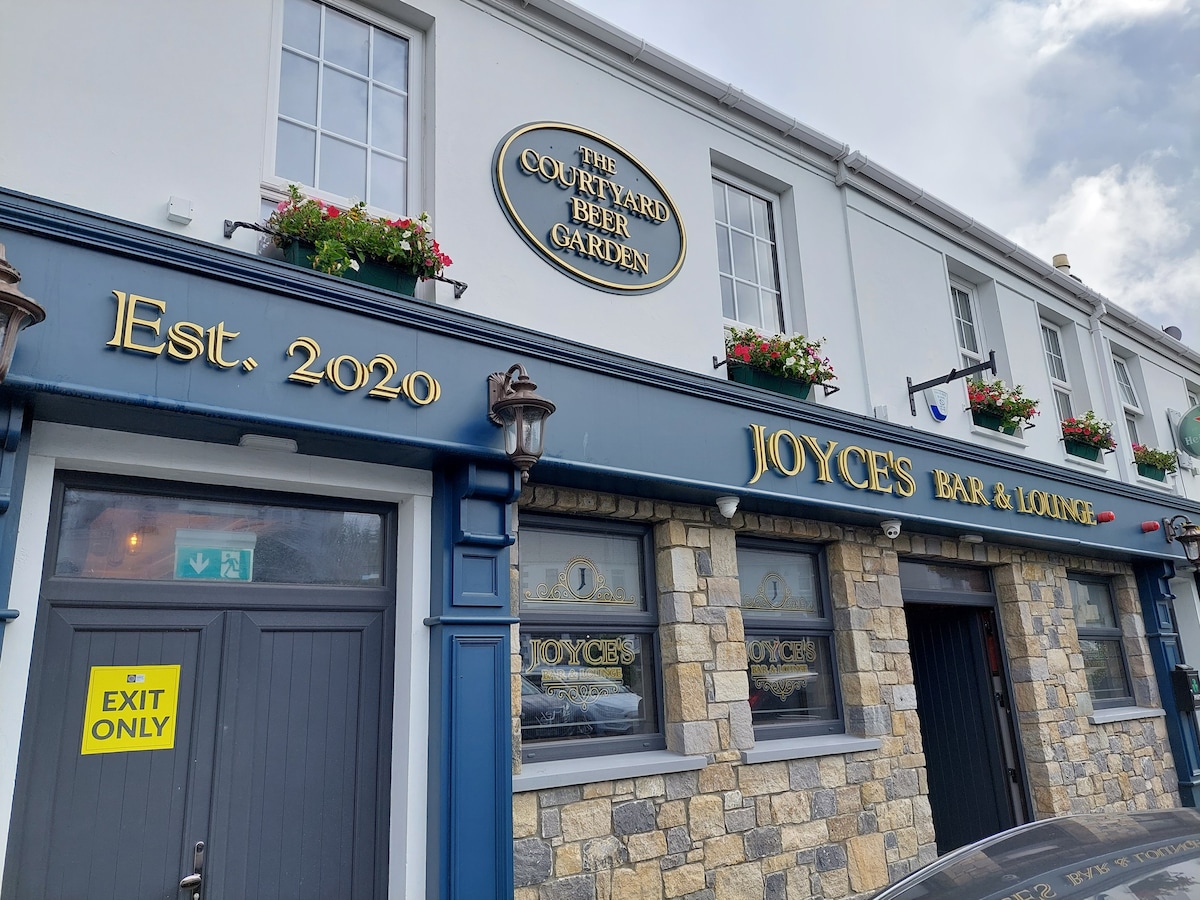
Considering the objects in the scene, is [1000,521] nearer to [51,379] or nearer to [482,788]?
[482,788]

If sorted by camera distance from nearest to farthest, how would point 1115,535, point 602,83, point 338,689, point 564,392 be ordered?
point 338,689
point 564,392
point 602,83
point 1115,535

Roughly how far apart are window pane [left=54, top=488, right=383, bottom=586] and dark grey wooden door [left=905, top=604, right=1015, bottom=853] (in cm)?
575

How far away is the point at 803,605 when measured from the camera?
6227 millimetres

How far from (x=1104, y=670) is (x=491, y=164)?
8.29m

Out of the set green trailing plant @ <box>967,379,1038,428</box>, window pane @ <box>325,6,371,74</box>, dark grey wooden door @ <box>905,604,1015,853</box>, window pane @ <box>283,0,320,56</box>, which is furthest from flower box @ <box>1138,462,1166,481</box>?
window pane @ <box>283,0,320,56</box>

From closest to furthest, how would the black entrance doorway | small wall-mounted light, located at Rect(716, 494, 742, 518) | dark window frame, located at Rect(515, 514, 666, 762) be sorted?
dark window frame, located at Rect(515, 514, 666, 762), small wall-mounted light, located at Rect(716, 494, 742, 518), the black entrance doorway

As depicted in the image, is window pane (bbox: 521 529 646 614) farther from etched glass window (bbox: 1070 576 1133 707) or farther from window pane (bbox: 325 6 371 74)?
etched glass window (bbox: 1070 576 1133 707)

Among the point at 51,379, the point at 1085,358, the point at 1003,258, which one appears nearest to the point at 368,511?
the point at 51,379

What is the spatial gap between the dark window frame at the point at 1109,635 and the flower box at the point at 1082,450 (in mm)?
1330

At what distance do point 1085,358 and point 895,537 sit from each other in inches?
204

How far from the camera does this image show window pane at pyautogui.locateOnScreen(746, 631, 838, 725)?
5.79 m

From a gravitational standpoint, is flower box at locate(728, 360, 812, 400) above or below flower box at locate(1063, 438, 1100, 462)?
below

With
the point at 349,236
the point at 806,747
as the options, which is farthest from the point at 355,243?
the point at 806,747

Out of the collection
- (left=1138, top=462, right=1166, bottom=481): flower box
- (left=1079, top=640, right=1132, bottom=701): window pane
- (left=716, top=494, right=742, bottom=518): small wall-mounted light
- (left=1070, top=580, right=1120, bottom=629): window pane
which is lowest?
(left=1079, top=640, right=1132, bottom=701): window pane
